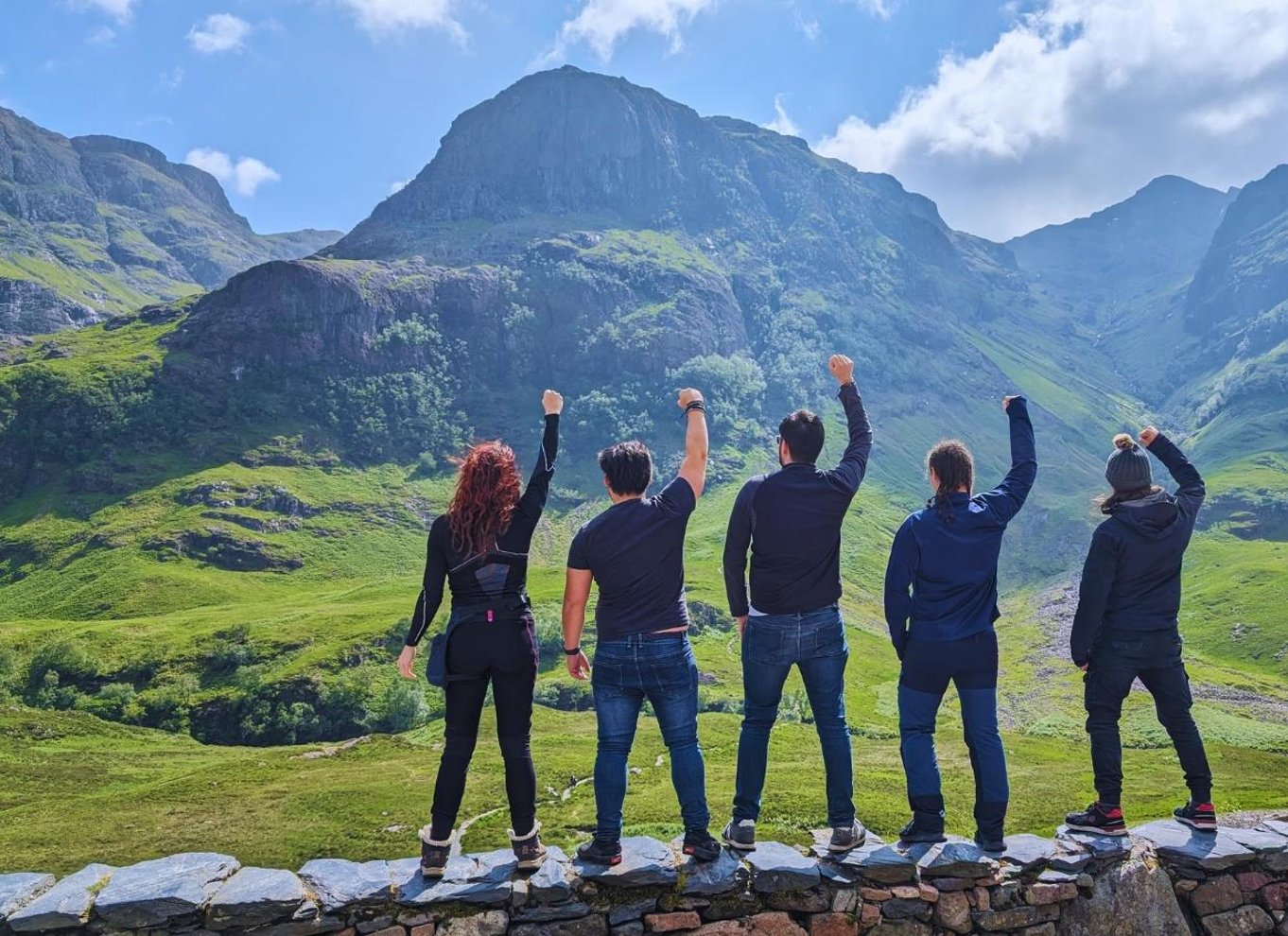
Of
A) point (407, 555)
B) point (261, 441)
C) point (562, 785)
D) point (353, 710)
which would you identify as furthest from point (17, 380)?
point (562, 785)

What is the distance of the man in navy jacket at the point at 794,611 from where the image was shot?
33.1ft

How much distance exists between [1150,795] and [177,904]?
31901 mm

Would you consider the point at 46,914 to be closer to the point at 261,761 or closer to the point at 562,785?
the point at 562,785

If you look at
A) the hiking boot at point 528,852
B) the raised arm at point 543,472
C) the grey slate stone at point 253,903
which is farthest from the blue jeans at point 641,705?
the grey slate stone at point 253,903

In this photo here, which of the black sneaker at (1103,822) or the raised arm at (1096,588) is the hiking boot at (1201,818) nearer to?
the black sneaker at (1103,822)

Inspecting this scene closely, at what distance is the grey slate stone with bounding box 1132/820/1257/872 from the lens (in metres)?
10.5

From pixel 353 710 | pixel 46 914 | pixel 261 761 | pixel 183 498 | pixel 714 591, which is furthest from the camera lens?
pixel 183 498

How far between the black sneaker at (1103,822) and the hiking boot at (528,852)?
22.9ft

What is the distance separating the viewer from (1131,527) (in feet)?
35.3

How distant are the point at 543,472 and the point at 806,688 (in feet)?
13.6

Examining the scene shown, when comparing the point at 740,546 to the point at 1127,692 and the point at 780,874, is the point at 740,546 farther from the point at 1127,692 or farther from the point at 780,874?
the point at 1127,692

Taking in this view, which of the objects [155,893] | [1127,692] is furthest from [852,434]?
[155,893]

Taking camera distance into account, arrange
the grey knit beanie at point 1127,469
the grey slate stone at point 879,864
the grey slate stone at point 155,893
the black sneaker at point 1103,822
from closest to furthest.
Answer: the grey slate stone at point 155,893 < the grey slate stone at point 879,864 < the black sneaker at point 1103,822 < the grey knit beanie at point 1127,469

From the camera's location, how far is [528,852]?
30.3ft
